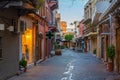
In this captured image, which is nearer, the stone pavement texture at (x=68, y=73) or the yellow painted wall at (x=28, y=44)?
the stone pavement texture at (x=68, y=73)

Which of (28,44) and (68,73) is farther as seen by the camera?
(28,44)

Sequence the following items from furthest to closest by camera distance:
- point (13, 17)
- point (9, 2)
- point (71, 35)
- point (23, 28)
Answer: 1. point (71, 35)
2. point (23, 28)
3. point (13, 17)
4. point (9, 2)

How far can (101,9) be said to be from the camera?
29.4 meters

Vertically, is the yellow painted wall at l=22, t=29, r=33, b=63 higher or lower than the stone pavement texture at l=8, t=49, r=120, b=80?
higher

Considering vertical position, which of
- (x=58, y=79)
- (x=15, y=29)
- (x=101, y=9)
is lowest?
(x=58, y=79)

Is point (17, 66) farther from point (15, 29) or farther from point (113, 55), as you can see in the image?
point (113, 55)

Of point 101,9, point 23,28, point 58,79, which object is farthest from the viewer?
point 101,9

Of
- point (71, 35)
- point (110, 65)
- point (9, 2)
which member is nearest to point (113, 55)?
point (110, 65)

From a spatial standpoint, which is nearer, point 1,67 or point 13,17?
point 1,67

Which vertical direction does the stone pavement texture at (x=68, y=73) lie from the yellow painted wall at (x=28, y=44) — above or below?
below

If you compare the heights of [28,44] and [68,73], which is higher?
[28,44]

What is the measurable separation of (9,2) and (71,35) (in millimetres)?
121717

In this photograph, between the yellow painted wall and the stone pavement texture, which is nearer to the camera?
the stone pavement texture

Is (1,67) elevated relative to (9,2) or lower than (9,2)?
lower
